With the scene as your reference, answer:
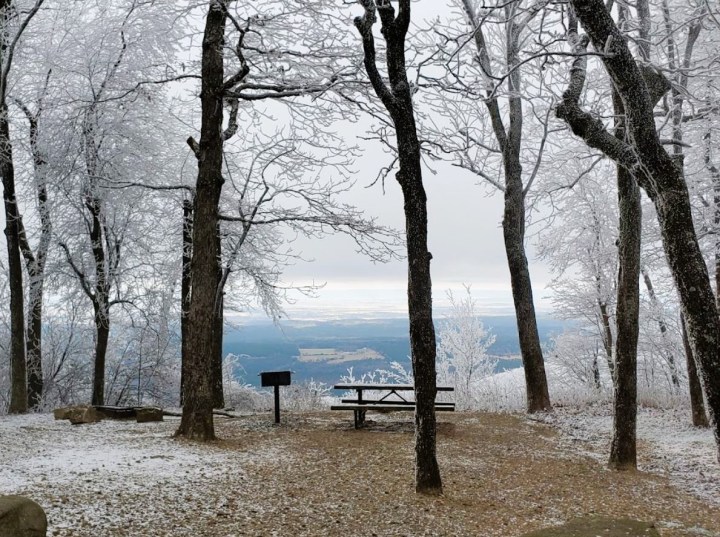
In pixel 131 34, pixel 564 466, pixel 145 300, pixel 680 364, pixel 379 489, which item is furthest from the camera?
pixel 680 364

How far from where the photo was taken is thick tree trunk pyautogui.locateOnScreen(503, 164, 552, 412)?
38.6ft

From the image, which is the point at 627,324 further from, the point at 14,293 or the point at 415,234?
the point at 14,293

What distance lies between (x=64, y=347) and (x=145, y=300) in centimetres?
433

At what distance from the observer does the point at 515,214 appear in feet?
39.4

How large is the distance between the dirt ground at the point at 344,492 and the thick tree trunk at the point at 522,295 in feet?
10.3

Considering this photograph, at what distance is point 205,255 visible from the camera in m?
8.48

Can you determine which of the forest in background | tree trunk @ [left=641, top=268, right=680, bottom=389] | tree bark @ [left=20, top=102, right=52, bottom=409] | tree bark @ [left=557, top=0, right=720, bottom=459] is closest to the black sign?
the forest in background

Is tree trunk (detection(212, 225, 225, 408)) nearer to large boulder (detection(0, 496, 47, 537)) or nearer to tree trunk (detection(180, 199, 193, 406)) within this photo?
tree trunk (detection(180, 199, 193, 406))

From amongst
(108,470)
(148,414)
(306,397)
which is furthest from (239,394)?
(108,470)

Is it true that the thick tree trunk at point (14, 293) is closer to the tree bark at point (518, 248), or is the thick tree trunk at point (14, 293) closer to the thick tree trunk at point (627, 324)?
the tree bark at point (518, 248)

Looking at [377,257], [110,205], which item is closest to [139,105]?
[110,205]

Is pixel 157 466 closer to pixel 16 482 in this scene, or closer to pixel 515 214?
pixel 16 482

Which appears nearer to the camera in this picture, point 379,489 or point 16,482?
point 16,482

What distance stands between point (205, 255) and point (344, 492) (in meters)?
4.22
